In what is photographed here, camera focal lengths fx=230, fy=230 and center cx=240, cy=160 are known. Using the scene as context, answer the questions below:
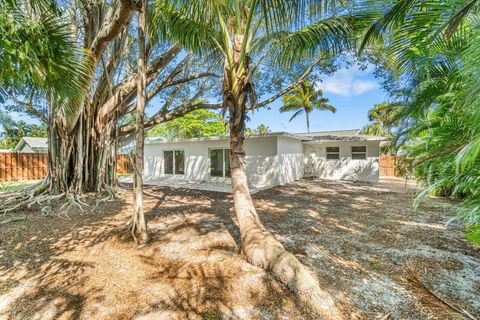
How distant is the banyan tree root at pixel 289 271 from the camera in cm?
247

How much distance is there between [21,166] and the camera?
48.0 feet

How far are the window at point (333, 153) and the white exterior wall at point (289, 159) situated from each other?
169 cm

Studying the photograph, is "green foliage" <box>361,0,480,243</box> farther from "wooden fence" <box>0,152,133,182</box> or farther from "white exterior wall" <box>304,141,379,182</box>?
"wooden fence" <box>0,152,133,182</box>

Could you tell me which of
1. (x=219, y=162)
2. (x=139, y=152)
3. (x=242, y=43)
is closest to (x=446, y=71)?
(x=242, y=43)

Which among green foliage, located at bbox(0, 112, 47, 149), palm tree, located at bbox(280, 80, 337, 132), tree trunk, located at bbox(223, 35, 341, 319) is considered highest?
palm tree, located at bbox(280, 80, 337, 132)

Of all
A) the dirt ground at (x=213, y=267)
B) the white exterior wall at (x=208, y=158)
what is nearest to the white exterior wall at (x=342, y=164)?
the white exterior wall at (x=208, y=158)

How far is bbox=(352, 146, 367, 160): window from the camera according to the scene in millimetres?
13368

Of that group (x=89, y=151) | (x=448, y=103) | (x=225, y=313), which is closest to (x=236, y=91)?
(x=448, y=103)

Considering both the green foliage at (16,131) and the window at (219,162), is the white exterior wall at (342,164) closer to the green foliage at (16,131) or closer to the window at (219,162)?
the window at (219,162)

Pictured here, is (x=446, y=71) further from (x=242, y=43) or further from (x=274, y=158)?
(x=274, y=158)

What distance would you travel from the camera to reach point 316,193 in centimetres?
949

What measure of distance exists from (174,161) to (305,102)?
39.0 feet

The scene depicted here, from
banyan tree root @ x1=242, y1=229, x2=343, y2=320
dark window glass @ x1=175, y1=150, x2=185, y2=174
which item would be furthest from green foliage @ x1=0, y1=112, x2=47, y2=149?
banyan tree root @ x1=242, y1=229, x2=343, y2=320

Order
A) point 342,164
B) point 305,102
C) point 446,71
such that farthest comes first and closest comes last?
point 305,102 < point 342,164 < point 446,71
